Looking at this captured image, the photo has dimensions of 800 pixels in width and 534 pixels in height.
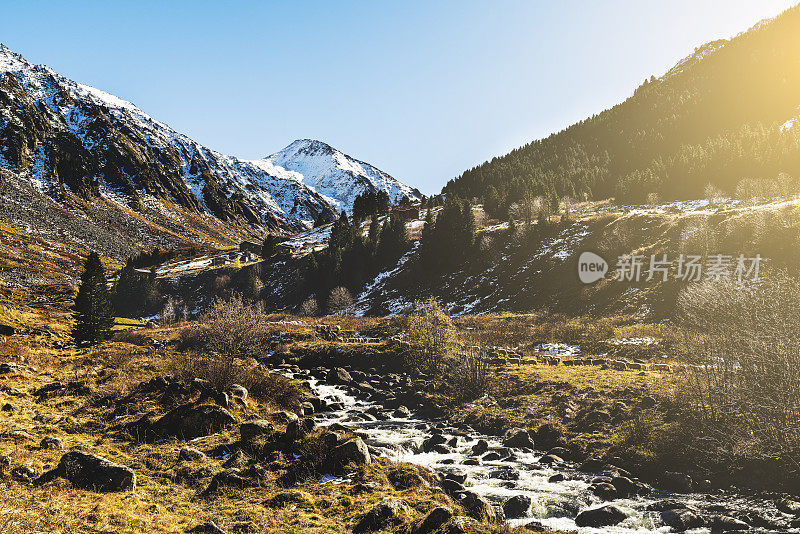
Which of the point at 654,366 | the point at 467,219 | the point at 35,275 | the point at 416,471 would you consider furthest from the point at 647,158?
the point at 35,275

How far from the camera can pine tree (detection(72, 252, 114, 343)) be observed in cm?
4472

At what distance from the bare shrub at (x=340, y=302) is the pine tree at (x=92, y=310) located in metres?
55.1

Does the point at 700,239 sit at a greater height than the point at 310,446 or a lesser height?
greater

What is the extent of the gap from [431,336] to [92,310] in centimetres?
4188

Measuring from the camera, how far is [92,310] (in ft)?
150

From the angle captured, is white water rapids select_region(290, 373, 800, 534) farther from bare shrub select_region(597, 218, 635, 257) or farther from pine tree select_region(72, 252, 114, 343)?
bare shrub select_region(597, 218, 635, 257)

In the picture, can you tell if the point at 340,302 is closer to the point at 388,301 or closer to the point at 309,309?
the point at 309,309

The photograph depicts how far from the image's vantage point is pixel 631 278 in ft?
217

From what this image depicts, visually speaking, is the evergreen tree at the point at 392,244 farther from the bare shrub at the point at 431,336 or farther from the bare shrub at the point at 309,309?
the bare shrub at the point at 431,336

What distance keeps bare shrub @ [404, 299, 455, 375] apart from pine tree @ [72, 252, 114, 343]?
127 ft

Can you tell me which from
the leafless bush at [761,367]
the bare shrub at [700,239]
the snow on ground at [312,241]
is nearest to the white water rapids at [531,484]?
the leafless bush at [761,367]

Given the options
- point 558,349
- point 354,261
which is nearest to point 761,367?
point 558,349

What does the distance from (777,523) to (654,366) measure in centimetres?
2363

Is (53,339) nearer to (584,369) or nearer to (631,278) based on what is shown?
(584,369)
